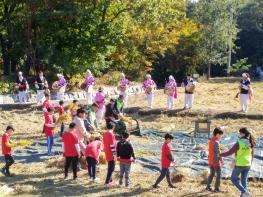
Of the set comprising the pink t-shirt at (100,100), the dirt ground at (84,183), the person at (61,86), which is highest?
the person at (61,86)

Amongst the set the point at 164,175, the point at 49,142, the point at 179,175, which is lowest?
the point at 179,175

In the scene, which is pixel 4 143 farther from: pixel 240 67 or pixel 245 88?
pixel 240 67

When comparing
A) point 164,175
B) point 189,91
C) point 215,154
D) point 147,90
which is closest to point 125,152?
point 164,175

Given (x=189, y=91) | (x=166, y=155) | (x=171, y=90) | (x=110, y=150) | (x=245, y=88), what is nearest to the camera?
(x=166, y=155)

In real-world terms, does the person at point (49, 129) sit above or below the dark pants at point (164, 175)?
above

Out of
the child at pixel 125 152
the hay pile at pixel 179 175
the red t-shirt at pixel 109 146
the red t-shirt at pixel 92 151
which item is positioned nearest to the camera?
the child at pixel 125 152

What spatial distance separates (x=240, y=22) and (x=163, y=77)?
14031 millimetres

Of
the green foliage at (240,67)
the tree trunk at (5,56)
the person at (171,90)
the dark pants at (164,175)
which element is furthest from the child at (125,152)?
the green foliage at (240,67)

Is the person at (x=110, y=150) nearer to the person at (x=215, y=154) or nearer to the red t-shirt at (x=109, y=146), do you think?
the red t-shirt at (x=109, y=146)

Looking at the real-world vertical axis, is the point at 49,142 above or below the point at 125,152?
below

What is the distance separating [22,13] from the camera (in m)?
29.3

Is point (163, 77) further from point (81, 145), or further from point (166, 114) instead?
point (81, 145)

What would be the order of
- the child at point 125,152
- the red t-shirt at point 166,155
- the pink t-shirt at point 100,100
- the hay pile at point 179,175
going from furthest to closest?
1. the pink t-shirt at point 100,100
2. the hay pile at point 179,175
3. the red t-shirt at point 166,155
4. the child at point 125,152

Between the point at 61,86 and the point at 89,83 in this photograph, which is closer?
the point at 89,83
